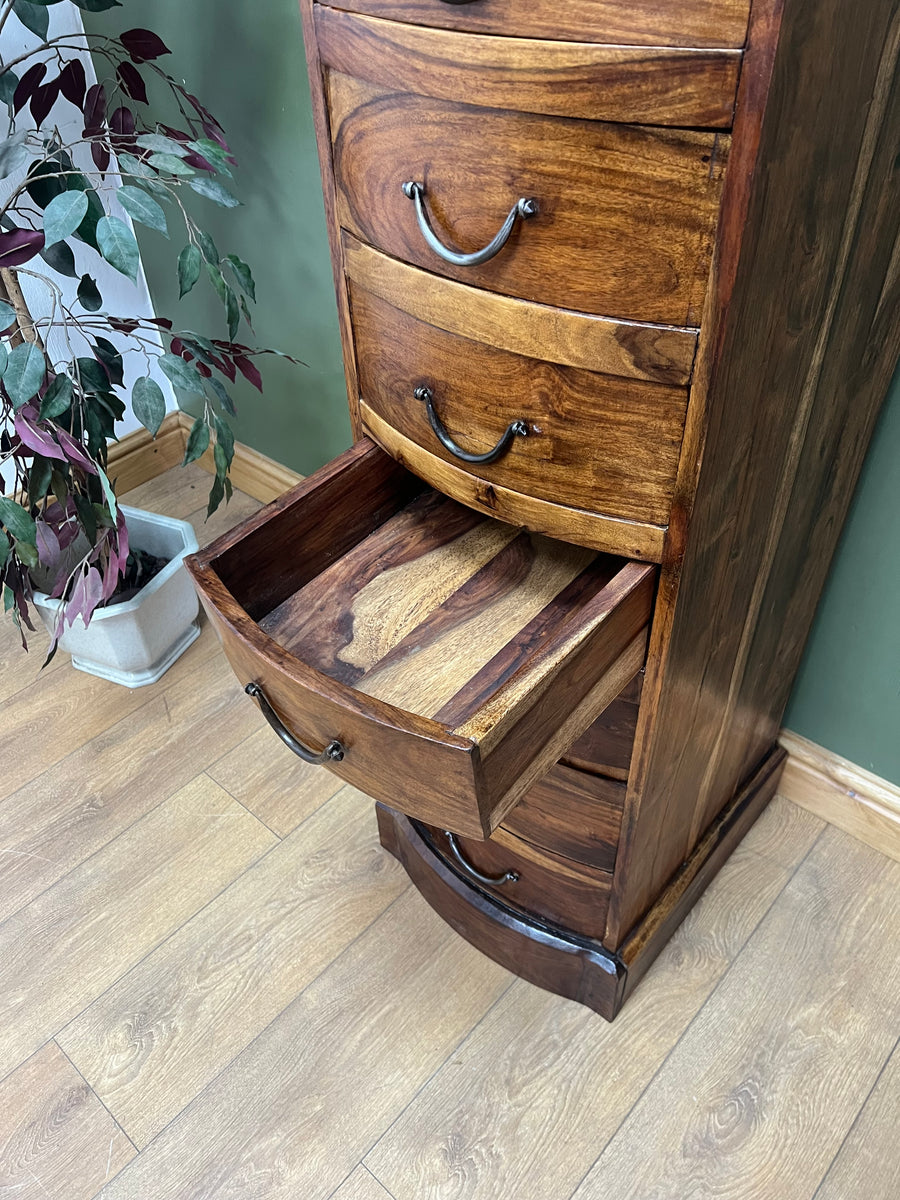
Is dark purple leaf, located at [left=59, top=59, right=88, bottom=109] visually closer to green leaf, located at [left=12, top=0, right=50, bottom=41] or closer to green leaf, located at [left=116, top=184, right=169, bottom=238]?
green leaf, located at [left=12, top=0, right=50, bottom=41]

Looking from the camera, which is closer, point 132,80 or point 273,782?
point 132,80

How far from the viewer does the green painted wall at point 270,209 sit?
1245 millimetres

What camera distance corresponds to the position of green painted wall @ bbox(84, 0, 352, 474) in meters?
1.25

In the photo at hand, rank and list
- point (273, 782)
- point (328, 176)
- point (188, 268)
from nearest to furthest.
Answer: point (328, 176), point (188, 268), point (273, 782)

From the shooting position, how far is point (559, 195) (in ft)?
1.87

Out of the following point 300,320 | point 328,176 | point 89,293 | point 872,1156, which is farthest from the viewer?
point 300,320

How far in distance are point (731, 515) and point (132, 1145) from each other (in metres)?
0.92

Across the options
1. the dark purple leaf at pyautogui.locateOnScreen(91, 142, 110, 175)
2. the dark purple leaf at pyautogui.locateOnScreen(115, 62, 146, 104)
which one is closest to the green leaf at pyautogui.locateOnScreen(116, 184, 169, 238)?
the dark purple leaf at pyautogui.locateOnScreen(91, 142, 110, 175)

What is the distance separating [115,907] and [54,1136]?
28 centimetres

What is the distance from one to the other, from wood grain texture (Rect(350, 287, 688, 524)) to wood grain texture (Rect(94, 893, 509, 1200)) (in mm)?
684

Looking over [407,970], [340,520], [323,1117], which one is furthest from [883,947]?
[340,520]

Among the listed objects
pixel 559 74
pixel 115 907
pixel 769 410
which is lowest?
pixel 115 907

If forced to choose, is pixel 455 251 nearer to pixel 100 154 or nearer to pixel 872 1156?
pixel 100 154

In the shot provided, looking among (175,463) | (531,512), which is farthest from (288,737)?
(175,463)
